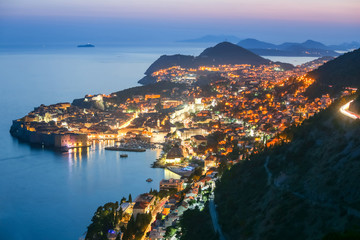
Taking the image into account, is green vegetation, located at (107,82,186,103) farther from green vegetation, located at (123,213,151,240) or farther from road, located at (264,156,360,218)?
road, located at (264,156,360,218)

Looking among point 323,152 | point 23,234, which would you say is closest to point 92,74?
point 23,234

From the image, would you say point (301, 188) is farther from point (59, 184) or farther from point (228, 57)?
point (228, 57)

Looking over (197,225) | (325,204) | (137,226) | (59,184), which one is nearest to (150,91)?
(59,184)

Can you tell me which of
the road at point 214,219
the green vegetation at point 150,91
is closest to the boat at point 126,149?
the road at point 214,219

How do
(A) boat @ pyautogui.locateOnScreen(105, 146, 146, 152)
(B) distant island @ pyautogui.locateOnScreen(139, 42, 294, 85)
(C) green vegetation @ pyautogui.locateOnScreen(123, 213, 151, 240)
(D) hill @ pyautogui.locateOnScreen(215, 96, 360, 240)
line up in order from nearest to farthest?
(D) hill @ pyautogui.locateOnScreen(215, 96, 360, 240), (C) green vegetation @ pyautogui.locateOnScreen(123, 213, 151, 240), (A) boat @ pyautogui.locateOnScreen(105, 146, 146, 152), (B) distant island @ pyautogui.locateOnScreen(139, 42, 294, 85)

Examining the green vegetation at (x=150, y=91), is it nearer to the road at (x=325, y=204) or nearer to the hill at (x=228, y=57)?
the hill at (x=228, y=57)

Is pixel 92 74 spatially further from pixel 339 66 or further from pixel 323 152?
pixel 323 152

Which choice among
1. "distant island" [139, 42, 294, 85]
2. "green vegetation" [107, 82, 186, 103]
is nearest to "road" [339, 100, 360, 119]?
"green vegetation" [107, 82, 186, 103]
